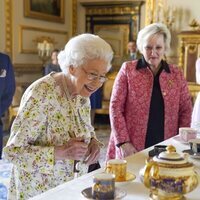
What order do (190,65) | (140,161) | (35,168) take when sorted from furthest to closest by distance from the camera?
(190,65) < (140,161) < (35,168)

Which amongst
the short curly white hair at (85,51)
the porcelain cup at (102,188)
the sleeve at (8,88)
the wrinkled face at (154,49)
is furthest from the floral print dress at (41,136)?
the sleeve at (8,88)

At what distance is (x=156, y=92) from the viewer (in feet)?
8.02

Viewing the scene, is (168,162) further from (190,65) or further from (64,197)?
(190,65)

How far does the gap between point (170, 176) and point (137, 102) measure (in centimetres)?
130

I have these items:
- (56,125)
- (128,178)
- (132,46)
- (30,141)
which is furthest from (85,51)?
(132,46)

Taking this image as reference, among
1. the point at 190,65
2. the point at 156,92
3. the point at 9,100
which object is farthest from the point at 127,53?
the point at 156,92

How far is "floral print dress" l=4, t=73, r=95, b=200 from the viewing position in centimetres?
160

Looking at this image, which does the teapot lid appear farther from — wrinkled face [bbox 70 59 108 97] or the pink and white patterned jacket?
the pink and white patterned jacket

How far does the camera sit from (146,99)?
2.41m

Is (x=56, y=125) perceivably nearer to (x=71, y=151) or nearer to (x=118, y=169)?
(x=71, y=151)

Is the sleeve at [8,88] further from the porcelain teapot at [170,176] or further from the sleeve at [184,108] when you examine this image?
the porcelain teapot at [170,176]

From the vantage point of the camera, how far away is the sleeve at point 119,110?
2.38 metres

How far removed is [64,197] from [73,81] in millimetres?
610

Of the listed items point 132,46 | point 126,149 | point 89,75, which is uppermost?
point 132,46
